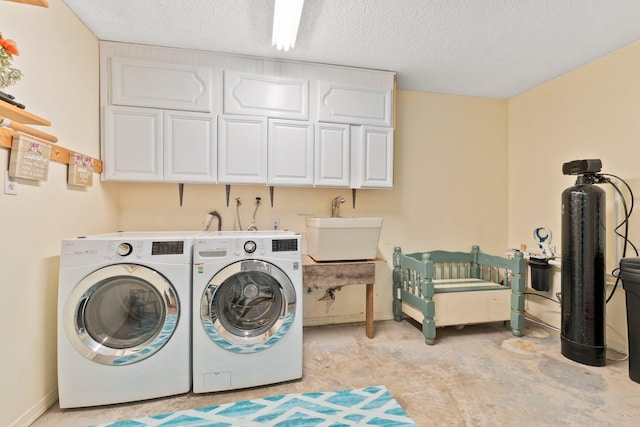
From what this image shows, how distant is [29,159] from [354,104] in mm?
2267

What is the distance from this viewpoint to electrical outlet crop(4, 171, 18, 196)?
1402mm

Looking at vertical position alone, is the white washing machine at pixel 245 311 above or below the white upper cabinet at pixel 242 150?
below

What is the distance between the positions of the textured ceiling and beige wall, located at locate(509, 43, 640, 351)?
0.71ft

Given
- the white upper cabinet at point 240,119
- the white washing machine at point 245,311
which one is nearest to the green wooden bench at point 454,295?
the white upper cabinet at point 240,119

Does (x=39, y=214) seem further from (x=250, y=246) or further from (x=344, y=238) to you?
(x=344, y=238)

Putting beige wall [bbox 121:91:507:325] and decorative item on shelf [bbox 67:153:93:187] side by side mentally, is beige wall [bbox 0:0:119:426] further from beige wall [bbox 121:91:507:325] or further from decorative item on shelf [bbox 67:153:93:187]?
beige wall [bbox 121:91:507:325]

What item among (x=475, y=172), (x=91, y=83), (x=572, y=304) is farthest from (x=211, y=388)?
(x=475, y=172)

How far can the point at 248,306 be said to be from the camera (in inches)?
76.4

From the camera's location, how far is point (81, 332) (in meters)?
1.65

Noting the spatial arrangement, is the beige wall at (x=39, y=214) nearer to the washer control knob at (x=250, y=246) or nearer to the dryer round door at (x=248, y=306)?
the dryer round door at (x=248, y=306)

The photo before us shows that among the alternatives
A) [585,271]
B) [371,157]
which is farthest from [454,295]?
[371,157]

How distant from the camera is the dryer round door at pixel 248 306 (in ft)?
5.88

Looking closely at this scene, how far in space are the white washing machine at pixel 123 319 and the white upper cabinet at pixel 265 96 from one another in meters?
1.26

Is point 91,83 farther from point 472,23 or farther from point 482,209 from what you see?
point 482,209
